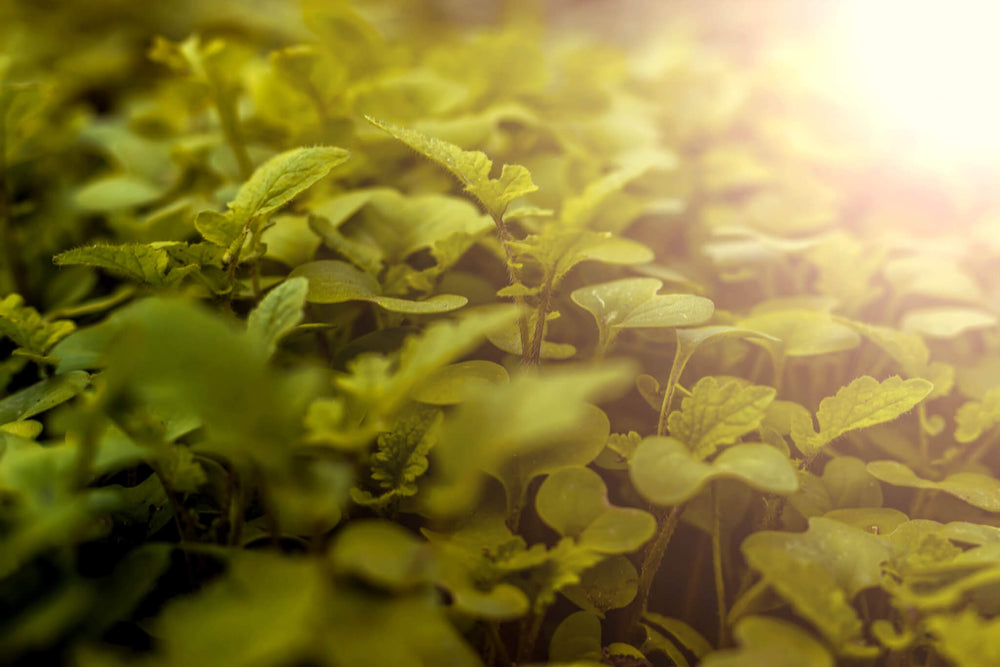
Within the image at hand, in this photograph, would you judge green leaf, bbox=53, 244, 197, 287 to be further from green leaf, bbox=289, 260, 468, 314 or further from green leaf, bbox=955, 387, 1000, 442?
green leaf, bbox=955, 387, 1000, 442

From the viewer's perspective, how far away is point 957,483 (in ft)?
2.35

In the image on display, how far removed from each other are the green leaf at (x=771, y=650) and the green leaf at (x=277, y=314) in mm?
414

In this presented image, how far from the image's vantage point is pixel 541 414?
1.31 feet

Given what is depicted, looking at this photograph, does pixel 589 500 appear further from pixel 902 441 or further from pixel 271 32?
pixel 271 32

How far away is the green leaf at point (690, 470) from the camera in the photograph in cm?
51

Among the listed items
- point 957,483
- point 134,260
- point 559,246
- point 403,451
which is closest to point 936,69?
point 957,483

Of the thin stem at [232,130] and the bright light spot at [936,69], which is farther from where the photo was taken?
the bright light spot at [936,69]

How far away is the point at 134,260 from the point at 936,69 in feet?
6.24

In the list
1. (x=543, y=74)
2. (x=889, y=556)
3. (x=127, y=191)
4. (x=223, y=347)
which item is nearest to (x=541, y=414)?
(x=223, y=347)

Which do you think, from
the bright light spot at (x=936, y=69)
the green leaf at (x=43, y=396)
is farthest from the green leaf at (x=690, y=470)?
the bright light spot at (x=936, y=69)

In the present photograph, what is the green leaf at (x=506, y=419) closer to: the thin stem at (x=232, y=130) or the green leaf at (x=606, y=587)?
the green leaf at (x=606, y=587)

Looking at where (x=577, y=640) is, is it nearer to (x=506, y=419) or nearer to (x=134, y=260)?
(x=506, y=419)

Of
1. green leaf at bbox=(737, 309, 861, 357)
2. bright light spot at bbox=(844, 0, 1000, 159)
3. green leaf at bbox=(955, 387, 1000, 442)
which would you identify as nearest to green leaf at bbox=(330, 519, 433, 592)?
green leaf at bbox=(737, 309, 861, 357)

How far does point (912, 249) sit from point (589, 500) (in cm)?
80
